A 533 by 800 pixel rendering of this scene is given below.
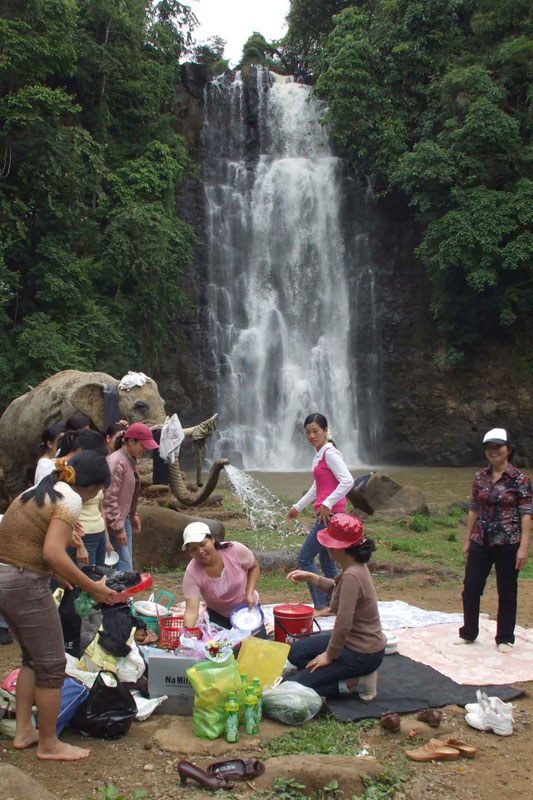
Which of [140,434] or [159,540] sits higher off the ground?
[140,434]

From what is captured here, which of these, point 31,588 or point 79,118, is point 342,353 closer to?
point 79,118

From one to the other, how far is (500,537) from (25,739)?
11.3ft

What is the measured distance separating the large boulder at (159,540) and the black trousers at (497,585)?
3330mm

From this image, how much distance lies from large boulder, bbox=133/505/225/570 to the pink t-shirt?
3.29 metres

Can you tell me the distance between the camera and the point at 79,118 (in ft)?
74.5

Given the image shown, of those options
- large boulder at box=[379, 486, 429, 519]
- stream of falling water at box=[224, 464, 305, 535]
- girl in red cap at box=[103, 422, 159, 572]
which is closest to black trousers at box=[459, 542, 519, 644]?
girl in red cap at box=[103, 422, 159, 572]

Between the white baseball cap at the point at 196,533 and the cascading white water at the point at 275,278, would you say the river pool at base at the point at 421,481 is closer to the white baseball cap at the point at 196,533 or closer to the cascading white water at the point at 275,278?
the cascading white water at the point at 275,278

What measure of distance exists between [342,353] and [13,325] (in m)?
11.4

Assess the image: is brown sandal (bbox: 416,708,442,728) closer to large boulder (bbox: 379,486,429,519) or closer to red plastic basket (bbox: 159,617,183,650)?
red plastic basket (bbox: 159,617,183,650)

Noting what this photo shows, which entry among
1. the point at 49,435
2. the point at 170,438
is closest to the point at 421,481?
the point at 170,438

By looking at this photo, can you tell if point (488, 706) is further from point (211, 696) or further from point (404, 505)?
point (404, 505)

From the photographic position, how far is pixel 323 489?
5852 millimetres

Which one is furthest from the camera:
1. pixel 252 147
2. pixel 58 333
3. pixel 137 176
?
pixel 252 147

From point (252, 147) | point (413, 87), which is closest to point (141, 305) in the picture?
A: point (252, 147)
